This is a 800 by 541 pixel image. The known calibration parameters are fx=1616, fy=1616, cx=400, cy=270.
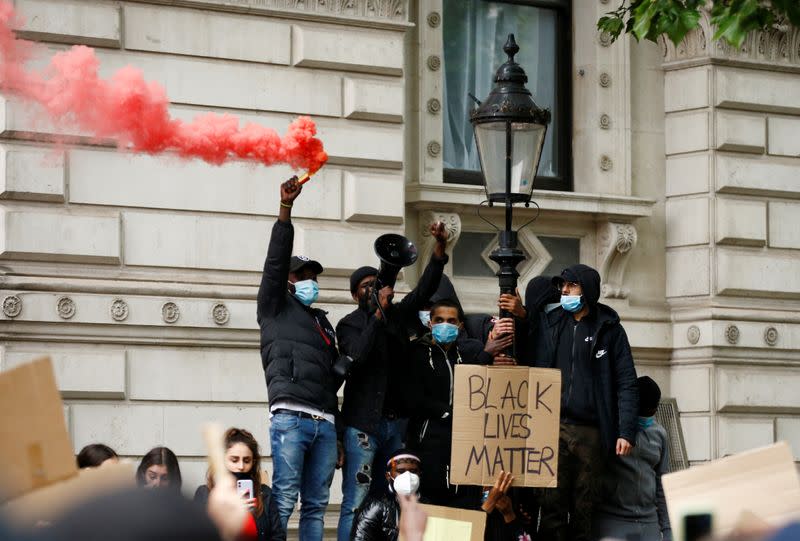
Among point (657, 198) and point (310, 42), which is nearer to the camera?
point (310, 42)

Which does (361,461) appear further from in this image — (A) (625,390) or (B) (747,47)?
(B) (747,47)

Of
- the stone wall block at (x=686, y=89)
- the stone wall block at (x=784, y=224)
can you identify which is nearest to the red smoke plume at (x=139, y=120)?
the stone wall block at (x=686, y=89)

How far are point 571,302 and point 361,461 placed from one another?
171cm

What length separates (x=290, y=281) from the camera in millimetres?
10086

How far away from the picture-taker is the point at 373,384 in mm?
10062

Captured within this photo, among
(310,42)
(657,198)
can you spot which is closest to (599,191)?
(657,198)

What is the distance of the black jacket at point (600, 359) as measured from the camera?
10242 mm

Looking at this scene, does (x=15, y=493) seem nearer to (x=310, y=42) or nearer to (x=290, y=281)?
(x=290, y=281)

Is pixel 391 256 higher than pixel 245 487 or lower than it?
higher

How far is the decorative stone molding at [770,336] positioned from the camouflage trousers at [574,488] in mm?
4658

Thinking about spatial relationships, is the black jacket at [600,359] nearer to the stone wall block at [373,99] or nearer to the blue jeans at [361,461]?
the blue jeans at [361,461]

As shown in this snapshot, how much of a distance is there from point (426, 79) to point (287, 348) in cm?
468

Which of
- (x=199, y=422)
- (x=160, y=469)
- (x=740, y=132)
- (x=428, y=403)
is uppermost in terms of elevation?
(x=740, y=132)

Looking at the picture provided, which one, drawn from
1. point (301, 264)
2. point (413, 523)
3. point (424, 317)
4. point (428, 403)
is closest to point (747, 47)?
point (424, 317)
